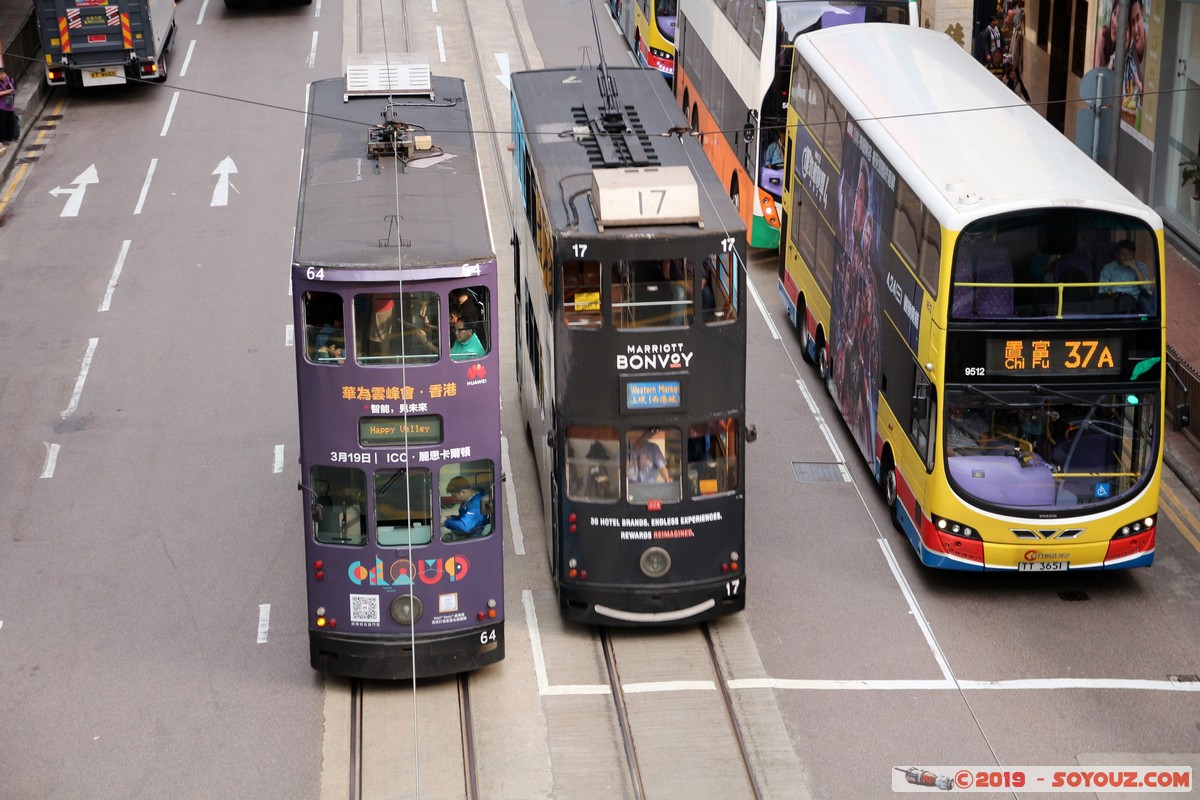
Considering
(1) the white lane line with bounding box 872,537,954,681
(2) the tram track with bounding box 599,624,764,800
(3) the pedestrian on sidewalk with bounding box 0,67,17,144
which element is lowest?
(1) the white lane line with bounding box 872,537,954,681

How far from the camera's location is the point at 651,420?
48.4ft

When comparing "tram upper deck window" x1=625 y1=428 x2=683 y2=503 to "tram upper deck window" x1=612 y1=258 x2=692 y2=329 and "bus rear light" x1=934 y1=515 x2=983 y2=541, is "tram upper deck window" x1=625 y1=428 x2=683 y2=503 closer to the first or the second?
"tram upper deck window" x1=612 y1=258 x2=692 y2=329

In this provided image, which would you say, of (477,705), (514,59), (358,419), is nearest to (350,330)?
(358,419)

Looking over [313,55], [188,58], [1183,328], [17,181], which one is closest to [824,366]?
[1183,328]

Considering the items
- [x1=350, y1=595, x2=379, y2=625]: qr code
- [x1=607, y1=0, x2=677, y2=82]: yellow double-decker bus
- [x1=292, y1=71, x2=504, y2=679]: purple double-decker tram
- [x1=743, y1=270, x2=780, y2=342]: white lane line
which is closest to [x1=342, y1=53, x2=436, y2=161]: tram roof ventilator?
[x1=292, y1=71, x2=504, y2=679]: purple double-decker tram

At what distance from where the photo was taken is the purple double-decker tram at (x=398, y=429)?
13.5 meters

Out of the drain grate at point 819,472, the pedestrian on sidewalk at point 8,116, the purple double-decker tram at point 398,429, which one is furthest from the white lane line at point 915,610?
the pedestrian on sidewalk at point 8,116

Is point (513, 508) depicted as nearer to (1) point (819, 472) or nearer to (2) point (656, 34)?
(1) point (819, 472)

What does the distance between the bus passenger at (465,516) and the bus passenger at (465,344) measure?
1.11m

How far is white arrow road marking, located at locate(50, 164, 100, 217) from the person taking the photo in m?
27.7

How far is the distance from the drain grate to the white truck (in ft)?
60.5

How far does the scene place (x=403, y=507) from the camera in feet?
46.1

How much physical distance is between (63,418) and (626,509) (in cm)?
882

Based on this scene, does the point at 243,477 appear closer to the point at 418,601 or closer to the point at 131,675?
the point at 131,675
